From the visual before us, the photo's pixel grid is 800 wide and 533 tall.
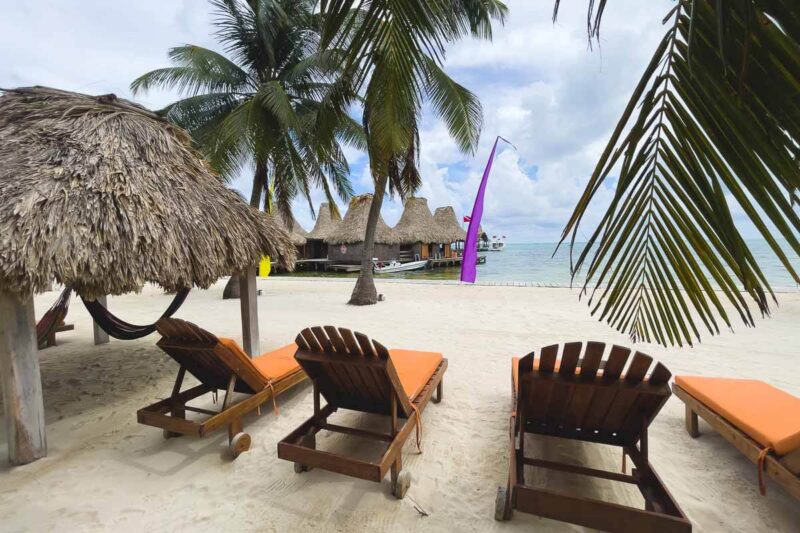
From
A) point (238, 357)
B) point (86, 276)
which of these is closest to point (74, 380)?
point (86, 276)

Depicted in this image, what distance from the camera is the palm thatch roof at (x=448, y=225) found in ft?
89.1

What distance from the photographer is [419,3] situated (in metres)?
1.49

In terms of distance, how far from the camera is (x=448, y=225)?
2806cm

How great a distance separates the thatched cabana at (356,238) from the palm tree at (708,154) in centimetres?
2379

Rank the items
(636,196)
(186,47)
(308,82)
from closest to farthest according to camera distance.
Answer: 1. (636,196)
2. (186,47)
3. (308,82)

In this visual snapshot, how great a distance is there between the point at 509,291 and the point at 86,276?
1014 centimetres

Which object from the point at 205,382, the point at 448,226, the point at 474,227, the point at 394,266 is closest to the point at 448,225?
the point at 448,226

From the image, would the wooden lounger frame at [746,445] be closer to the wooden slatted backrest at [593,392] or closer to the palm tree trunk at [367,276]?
the wooden slatted backrest at [593,392]

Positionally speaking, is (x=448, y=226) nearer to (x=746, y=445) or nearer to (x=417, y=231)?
(x=417, y=231)

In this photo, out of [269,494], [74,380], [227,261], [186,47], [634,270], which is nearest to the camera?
[634,270]

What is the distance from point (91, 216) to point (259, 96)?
610 centimetres

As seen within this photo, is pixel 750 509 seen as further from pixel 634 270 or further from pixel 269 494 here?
pixel 269 494

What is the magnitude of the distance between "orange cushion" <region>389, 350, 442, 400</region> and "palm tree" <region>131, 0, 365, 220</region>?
582cm

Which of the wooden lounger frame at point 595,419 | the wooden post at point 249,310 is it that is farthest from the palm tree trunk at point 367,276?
the wooden lounger frame at point 595,419
